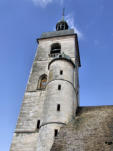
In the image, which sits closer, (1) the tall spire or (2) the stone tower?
(2) the stone tower

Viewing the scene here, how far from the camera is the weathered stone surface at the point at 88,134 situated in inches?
408

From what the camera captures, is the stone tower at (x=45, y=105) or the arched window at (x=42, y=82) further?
the arched window at (x=42, y=82)

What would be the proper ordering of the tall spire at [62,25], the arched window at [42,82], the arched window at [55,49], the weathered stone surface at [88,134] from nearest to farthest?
the weathered stone surface at [88,134] < the arched window at [42,82] < the arched window at [55,49] < the tall spire at [62,25]

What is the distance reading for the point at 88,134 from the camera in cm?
1125

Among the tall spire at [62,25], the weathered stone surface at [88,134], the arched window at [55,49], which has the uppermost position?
the tall spire at [62,25]

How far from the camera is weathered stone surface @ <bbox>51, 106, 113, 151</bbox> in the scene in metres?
10.4

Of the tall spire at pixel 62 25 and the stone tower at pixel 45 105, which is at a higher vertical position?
the tall spire at pixel 62 25

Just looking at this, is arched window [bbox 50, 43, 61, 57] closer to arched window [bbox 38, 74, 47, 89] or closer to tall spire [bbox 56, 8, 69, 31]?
arched window [bbox 38, 74, 47, 89]

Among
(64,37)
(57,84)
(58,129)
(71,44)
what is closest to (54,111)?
(58,129)

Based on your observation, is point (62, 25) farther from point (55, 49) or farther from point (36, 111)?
point (36, 111)

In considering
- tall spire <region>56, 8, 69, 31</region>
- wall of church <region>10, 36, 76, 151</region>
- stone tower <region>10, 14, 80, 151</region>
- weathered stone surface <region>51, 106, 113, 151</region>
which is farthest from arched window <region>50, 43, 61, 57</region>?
weathered stone surface <region>51, 106, 113, 151</region>

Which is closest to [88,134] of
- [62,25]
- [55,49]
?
[55,49]

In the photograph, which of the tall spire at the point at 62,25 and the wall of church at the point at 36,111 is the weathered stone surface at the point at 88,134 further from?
the tall spire at the point at 62,25

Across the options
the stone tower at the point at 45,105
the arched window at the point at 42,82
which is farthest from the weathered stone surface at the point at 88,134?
the arched window at the point at 42,82
